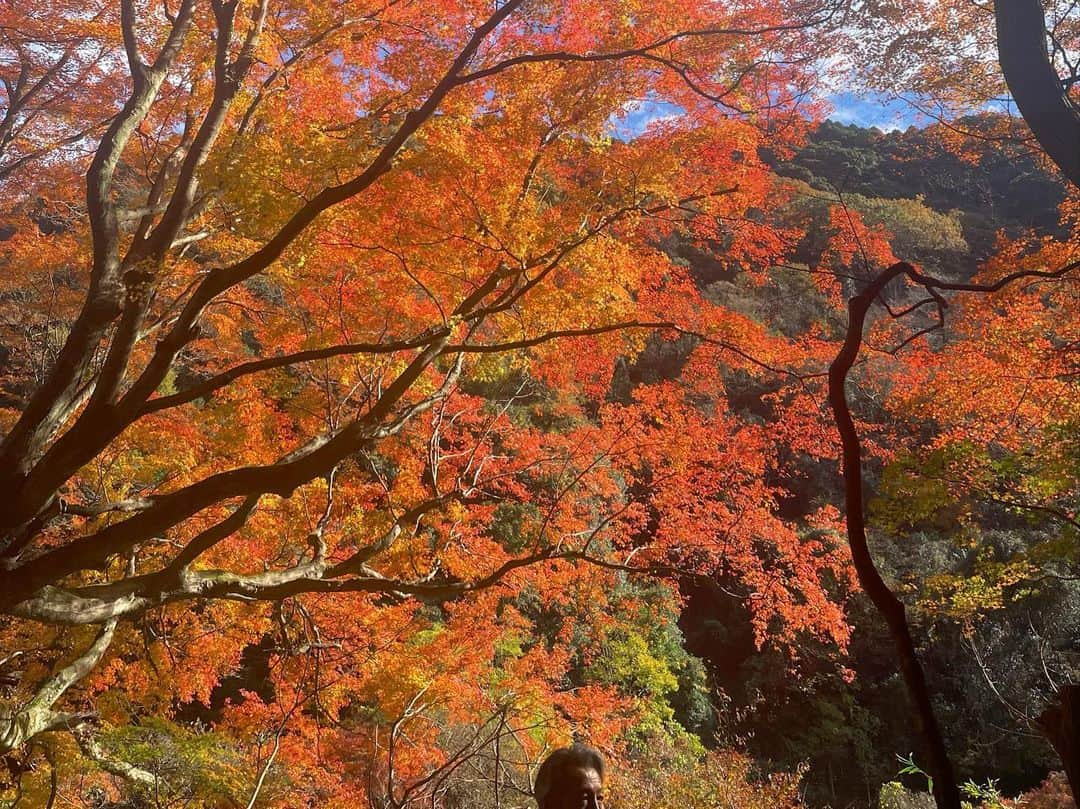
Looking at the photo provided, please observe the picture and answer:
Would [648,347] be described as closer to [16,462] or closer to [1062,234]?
[1062,234]

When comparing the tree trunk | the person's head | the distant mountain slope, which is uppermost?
the distant mountain slope

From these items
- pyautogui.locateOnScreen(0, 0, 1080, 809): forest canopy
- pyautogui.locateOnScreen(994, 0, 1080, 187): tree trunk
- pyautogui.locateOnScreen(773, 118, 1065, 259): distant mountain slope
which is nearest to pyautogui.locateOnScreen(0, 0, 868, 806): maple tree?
pyautogui.locateOnScreen(0, 0, 1080, 809): forest canopy

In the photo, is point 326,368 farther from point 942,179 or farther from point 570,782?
point 942,179

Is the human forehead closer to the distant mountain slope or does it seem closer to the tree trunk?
the tree trunk

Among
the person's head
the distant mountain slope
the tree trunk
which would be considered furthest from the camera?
the distant mountain slope

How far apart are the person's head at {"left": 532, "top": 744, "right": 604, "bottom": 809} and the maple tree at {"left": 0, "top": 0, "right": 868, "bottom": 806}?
2.65 m

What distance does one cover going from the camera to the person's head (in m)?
1.87

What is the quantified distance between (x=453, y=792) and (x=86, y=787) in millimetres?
4690

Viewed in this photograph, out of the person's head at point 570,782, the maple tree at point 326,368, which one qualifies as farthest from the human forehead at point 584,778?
the maple tree at point 326,368

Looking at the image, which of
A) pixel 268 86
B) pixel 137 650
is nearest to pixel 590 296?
pixel 268 86

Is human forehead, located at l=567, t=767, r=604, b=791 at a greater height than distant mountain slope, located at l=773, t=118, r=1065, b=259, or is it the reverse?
distant mountain slope, located at l=773, t=118, r=1065, b=259

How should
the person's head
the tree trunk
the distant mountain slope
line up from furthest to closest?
the distant mountain slope
the tree trunk
the person's head

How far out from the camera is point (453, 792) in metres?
9.39

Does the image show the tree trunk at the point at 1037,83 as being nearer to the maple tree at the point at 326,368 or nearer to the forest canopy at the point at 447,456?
the forest canopy at the point at 447,456
